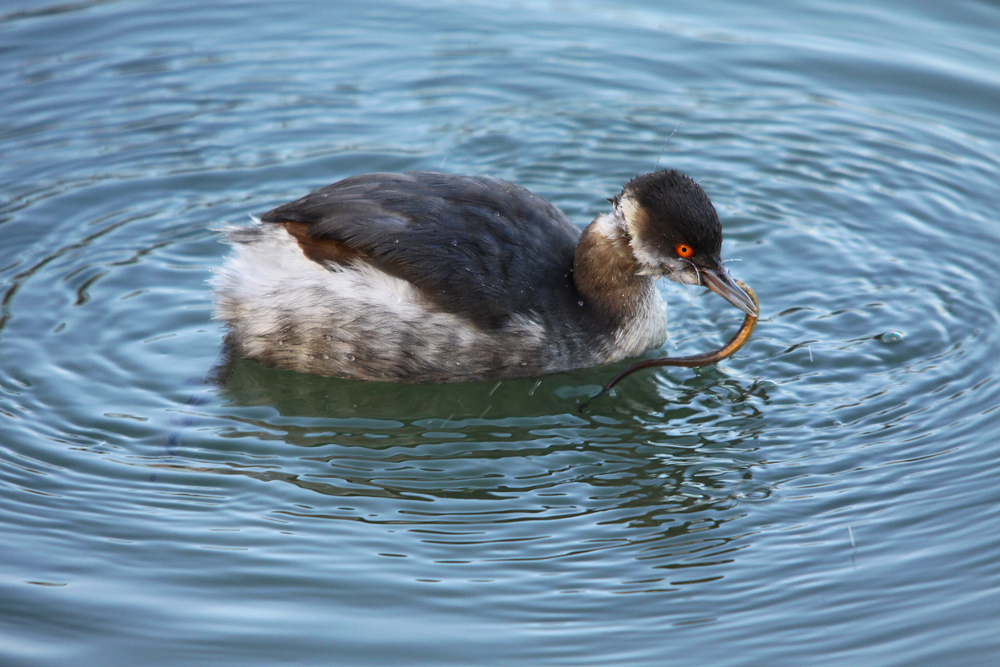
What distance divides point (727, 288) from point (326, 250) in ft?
6.95

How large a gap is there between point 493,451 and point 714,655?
63.2 inches

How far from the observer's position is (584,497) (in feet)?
16.6

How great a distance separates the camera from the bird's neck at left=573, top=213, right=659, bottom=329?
585 centimetres

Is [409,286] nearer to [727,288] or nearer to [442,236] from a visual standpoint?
[442,236]

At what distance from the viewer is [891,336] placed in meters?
6.18

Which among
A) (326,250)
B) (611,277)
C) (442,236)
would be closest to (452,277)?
(442,236)

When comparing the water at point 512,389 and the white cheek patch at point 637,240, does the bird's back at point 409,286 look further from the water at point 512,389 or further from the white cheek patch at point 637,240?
the white cheek patch at point 637,240

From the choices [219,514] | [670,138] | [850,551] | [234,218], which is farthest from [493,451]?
[670,138]

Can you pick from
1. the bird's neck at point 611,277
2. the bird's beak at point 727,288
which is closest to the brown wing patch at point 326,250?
the bird's neck at point 611,277

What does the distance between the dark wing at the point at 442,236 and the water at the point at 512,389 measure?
1.88ft

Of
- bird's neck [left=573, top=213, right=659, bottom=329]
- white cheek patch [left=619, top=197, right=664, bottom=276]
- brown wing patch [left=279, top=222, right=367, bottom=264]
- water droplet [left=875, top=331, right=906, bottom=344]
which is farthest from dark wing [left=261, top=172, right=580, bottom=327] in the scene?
water droplet [left=875, top=331, right=906, bottom=344]

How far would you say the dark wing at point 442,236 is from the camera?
18.2 ft

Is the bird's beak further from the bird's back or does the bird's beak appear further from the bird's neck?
the bird's back

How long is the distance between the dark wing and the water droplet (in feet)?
6.16
